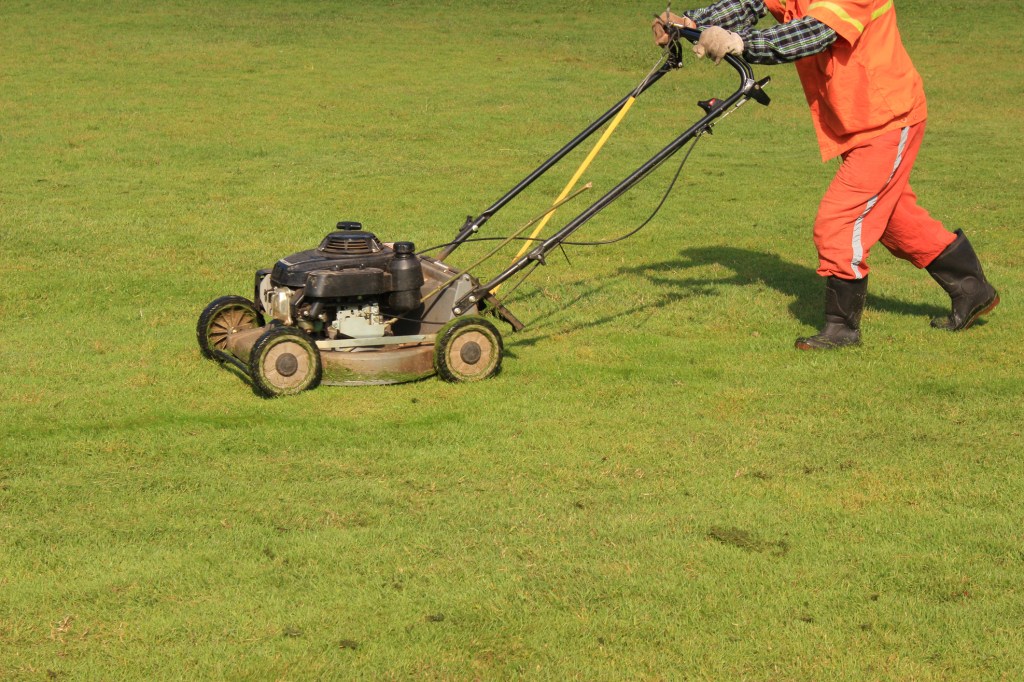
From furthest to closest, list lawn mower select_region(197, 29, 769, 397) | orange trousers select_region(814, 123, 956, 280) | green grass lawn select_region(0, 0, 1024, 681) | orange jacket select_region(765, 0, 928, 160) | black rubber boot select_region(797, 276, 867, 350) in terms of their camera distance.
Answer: black rubber boot select_region(797, 276, 867, 350)
orange trousers select_region(814, 123, 956, 280)
orange jacket select_region(765, 0, 928, 160)
lawn mower select_region(197, 29, 769, 397)
green grass lawn select_region(0, 0, 1024, 681)

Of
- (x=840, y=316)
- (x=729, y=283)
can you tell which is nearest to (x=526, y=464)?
(x=840, y=316)

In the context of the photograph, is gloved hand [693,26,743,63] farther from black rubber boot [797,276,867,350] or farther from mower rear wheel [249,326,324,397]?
mower rear wheel [249,326,324,397]

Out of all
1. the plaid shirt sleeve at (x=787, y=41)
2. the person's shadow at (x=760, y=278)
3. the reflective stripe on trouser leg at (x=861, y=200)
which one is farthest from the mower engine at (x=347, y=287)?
the person's shadow at (x=760, y=278)

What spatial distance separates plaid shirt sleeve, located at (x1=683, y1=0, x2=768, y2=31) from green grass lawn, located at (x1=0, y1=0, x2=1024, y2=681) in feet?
5.75

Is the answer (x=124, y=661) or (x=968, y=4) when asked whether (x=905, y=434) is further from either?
(x=968, y=4)

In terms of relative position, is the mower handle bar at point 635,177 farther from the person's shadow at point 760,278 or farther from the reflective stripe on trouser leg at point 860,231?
the person's shadow at point 760,278

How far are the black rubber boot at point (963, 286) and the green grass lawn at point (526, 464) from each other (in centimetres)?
16

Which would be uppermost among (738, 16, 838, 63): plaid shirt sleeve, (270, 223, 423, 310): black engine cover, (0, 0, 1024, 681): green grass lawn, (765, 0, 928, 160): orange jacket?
(738, 16, 838, 63): plaid shirt sleeve

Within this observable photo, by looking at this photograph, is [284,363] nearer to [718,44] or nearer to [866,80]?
[718,44]

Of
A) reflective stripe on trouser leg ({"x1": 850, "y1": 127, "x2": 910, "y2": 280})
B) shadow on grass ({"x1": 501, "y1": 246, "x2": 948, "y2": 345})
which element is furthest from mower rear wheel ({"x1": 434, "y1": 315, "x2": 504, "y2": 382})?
reflective stripe on trouser leg ({"x1": 850, "y1": 127, "x2": 910, "y2": 280})

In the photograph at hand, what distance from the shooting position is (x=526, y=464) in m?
5.66

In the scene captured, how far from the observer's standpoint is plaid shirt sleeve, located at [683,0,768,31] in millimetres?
7859

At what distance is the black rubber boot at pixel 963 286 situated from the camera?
7.95m

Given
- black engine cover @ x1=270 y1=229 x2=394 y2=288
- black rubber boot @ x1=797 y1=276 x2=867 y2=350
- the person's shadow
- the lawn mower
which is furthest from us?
the person's shadow
